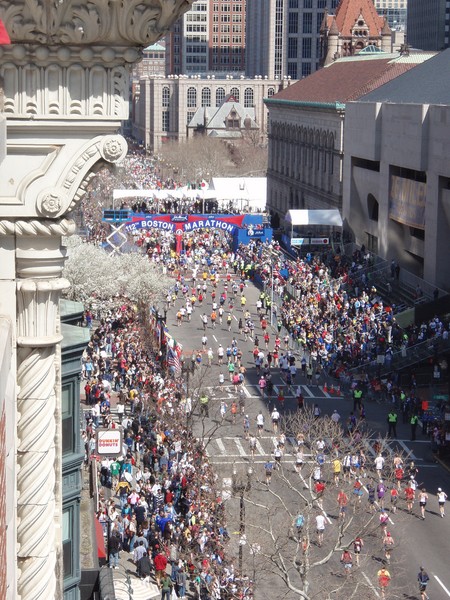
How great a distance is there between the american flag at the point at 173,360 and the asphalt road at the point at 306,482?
26.6 inches

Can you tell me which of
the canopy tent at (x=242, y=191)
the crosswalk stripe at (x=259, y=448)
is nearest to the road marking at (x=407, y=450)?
the crosswalk stripe at (x=259, y=448)

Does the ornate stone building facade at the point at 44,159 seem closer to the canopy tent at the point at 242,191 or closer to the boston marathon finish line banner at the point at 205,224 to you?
the boston marathon finish line banner at the point at 205,224

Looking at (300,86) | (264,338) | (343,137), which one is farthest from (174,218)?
(300,86)

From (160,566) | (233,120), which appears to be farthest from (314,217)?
(233,120)

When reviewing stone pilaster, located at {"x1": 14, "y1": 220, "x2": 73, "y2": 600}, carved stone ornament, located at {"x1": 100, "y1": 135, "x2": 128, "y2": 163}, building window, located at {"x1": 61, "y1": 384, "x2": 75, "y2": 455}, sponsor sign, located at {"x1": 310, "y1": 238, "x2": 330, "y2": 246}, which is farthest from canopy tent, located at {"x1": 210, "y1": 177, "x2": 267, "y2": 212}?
stone pilaster, located at {"x1": 14, "y1": 220, "x2": 73, "y2": 600}

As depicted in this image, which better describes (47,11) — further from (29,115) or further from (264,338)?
(264,338)

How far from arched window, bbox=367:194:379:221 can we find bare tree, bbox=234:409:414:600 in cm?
4067

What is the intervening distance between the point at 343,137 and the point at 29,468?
83249mm

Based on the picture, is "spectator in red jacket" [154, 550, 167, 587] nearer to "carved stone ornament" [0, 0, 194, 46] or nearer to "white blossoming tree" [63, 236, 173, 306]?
"carved stone ornament" [0, 0, 194, 46]

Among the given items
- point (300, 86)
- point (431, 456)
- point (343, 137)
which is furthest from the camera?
point (300, 86)

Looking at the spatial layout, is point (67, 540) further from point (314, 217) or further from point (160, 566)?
point (314, 217)

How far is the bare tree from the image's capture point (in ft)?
91.1

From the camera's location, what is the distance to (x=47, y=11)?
765 cm

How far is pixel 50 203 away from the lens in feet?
25.2
